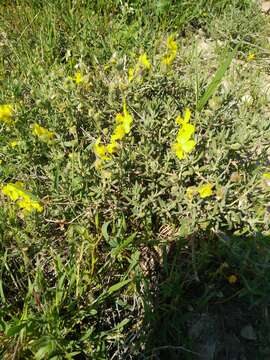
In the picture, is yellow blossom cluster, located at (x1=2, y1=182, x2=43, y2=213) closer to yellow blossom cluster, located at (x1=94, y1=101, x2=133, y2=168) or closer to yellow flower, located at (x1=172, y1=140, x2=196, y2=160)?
yellow blossom cluster, located at (x1=94, y1=101, x2=133, y2=168)

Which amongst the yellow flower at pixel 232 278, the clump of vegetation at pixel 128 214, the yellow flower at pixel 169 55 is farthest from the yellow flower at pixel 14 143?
the yellow flower at pixel 232 278

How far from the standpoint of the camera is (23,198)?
1761 mm

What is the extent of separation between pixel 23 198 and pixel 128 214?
0.53 m

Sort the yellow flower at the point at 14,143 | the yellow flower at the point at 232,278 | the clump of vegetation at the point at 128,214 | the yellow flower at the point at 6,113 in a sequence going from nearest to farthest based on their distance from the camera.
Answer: the clump of vegetation at the point at 128,214
the yellow flower at the point at 232,278
the yellow flower at the point at 6,113
the yellow flower at the point at 14,143

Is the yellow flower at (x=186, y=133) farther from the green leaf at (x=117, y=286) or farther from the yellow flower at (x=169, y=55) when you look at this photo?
the green leaf at (x=117, y=286)

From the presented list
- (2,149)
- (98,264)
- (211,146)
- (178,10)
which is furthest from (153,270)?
(178,10)

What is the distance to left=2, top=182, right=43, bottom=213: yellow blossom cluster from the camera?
5.62 feet

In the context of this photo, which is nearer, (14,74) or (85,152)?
(85,152)

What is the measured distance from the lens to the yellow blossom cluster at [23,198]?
1712 mm

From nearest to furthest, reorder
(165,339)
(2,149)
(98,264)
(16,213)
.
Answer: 1. (165,339)
2. (98,264)
3. (16,213)
4. (2,149)

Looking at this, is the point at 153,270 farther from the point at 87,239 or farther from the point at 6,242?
the point at 6,242

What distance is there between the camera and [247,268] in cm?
164

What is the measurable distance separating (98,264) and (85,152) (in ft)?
1.93

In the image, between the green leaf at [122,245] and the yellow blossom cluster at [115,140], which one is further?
the yellow blossom cluster at [115,140]
